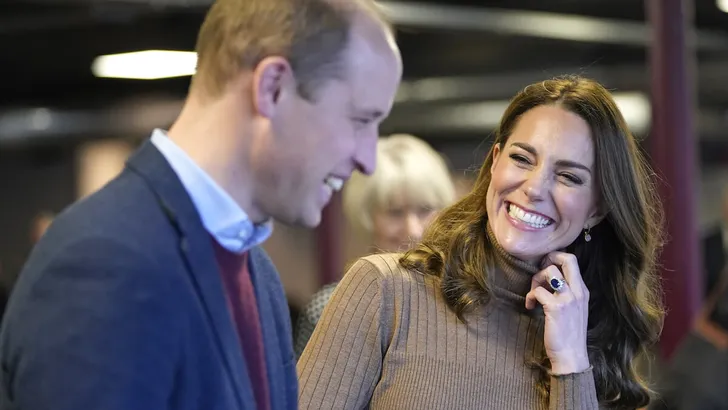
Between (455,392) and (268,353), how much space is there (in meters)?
0.80

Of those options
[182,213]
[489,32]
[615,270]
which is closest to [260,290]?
[182,213]

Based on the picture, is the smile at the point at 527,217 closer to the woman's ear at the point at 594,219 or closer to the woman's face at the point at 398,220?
the woman's ear at the point at 594,219

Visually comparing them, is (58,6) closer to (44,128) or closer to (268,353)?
(44,128)

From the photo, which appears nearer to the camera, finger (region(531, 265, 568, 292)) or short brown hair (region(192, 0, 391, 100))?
short brown hair (region(192, 0, 391, 100))

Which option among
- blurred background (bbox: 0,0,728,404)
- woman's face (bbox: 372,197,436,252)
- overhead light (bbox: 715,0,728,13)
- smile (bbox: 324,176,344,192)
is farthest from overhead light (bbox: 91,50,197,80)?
smile (bbox: 324,176,344,192)

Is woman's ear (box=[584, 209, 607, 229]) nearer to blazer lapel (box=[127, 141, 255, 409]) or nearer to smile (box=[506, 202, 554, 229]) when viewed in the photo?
smile (box=[506, 202, 554, 229])

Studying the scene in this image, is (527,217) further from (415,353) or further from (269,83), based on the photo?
(269,83)

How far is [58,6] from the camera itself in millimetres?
7789

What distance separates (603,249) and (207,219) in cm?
130

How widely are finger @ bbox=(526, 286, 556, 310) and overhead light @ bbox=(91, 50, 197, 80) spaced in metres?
7.55

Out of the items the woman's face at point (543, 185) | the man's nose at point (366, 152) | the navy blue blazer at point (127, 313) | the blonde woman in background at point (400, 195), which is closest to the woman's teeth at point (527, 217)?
the woman's face at point (543, 185)

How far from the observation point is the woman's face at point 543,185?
6.79 feet

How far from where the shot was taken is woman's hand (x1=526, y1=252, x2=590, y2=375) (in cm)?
204

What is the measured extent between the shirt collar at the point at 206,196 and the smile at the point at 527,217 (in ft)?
3.23
